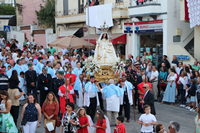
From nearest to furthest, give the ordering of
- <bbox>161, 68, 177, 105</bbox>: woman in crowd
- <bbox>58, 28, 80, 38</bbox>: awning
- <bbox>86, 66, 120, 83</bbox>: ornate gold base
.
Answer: <bbox>86, 66, 120, 83</bbox>: ornate gold base < <bbox>161, 68, 177, 105</bbox>: woman in crowd < <bbox>58, 28, 80, 38</bbox>: awning

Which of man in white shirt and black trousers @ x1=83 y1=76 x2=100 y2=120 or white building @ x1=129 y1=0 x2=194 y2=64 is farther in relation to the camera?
Answer: white building @ x1=129 y1=0 x2=194 y2=64

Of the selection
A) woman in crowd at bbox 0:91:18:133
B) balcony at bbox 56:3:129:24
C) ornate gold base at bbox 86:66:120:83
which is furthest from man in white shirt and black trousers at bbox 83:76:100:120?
balcony at bbox 56:3:129:24

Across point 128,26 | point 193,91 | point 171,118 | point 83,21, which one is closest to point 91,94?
point 171,118

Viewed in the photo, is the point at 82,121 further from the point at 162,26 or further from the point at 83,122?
the point at 162,26

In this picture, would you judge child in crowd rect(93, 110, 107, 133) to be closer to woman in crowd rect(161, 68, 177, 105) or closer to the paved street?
the paved street

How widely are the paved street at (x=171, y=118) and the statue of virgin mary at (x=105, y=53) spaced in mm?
2366

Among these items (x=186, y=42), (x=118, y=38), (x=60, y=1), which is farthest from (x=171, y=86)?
(x=60, y=1)

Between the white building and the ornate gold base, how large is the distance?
659cm

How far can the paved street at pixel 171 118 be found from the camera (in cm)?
906

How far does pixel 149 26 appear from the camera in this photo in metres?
17.8

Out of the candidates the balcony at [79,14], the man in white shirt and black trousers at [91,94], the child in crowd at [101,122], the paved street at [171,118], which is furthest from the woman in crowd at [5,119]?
the balcony at [79,14]

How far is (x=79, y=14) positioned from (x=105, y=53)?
1176cm

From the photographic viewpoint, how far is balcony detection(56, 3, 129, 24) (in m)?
19.0

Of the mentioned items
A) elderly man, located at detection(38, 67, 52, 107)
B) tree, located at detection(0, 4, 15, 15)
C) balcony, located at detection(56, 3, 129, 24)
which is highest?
tree, located at detection(0, 4, 15, 15)
